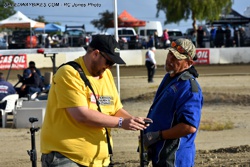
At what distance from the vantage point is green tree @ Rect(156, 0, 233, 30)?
52.5 meters

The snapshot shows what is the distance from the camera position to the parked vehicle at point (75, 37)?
4350 cm

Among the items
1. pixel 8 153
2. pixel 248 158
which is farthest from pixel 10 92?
pixel 248 158

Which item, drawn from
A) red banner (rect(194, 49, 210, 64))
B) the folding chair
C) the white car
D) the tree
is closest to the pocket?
the folding chair

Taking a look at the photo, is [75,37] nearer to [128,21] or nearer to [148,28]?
[128,21]

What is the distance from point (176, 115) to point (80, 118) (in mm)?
819

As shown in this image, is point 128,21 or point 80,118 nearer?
point 80,118

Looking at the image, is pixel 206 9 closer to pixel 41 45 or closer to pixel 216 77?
pixel 41 45

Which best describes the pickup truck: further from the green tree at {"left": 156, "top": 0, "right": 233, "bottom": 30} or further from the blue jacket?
the blue jacket

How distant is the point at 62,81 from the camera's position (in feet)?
16.1

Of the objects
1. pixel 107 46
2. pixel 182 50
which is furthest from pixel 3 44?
pixel 107 46

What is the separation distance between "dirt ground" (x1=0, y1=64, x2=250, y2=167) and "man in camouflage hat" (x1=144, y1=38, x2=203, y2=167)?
355cm

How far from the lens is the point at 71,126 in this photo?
194 inches

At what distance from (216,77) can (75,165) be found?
24.2 metres

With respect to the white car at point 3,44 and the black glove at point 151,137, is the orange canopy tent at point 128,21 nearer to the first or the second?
the white car at point 3,44
